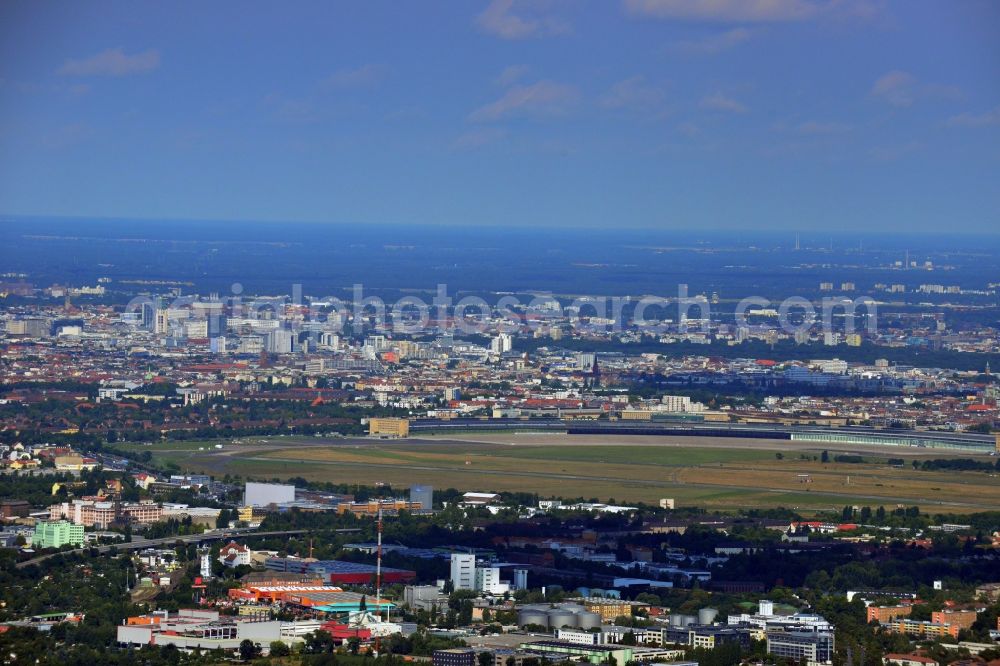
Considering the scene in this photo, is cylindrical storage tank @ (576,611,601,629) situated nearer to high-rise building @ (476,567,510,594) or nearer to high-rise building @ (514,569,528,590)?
high-rise building @ (476,567,510,594)

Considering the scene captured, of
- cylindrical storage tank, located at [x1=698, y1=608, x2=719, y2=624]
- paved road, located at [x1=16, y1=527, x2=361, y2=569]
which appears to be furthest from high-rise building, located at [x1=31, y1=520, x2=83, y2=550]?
cylindrical storage tank, located at [x1=698, y1=608, x2=719, y2=624]

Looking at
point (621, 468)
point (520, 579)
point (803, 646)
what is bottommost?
point (621, 468)

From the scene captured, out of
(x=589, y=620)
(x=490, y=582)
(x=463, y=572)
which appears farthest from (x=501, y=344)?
(x=589, y=620)

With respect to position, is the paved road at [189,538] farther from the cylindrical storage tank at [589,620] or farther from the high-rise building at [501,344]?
the high-rise building at [501,344]

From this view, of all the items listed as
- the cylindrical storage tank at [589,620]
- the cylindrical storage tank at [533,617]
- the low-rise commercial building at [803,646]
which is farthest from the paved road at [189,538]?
the low-rise commercial building at [803,646]

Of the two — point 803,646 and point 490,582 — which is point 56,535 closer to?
point 490,582

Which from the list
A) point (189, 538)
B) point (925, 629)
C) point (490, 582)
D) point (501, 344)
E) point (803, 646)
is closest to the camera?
point (803, 646)
